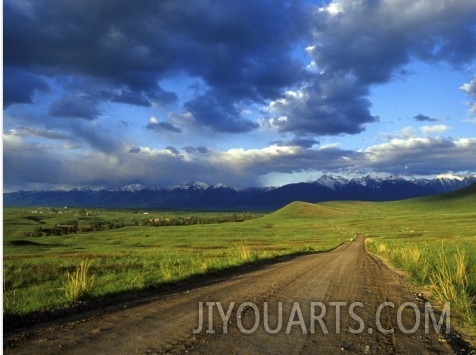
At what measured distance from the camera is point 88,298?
43.3 ft

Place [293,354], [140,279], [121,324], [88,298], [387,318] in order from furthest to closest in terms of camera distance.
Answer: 1. [140,279]
2. [88,298]
3. [387,318]
4. [121,324]
5. [293,354]

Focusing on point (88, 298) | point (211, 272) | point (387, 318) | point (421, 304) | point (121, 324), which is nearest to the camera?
point (121, 324)

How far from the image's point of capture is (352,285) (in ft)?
50.0

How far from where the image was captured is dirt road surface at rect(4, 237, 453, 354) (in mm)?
7363

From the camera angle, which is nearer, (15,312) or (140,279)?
(15,312)

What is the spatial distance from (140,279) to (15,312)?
6276 mm

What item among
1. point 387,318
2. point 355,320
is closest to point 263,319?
point 355,320

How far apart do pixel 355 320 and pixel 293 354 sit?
10.0 ft

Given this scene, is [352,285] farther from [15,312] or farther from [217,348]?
[15,312]

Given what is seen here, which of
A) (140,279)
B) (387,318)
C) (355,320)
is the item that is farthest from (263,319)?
(140,279)

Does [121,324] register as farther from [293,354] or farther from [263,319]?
[293,354]

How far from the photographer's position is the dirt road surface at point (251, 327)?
24.2 ft

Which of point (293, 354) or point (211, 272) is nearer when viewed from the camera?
point (293, 354)

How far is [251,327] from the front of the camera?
342 inches
